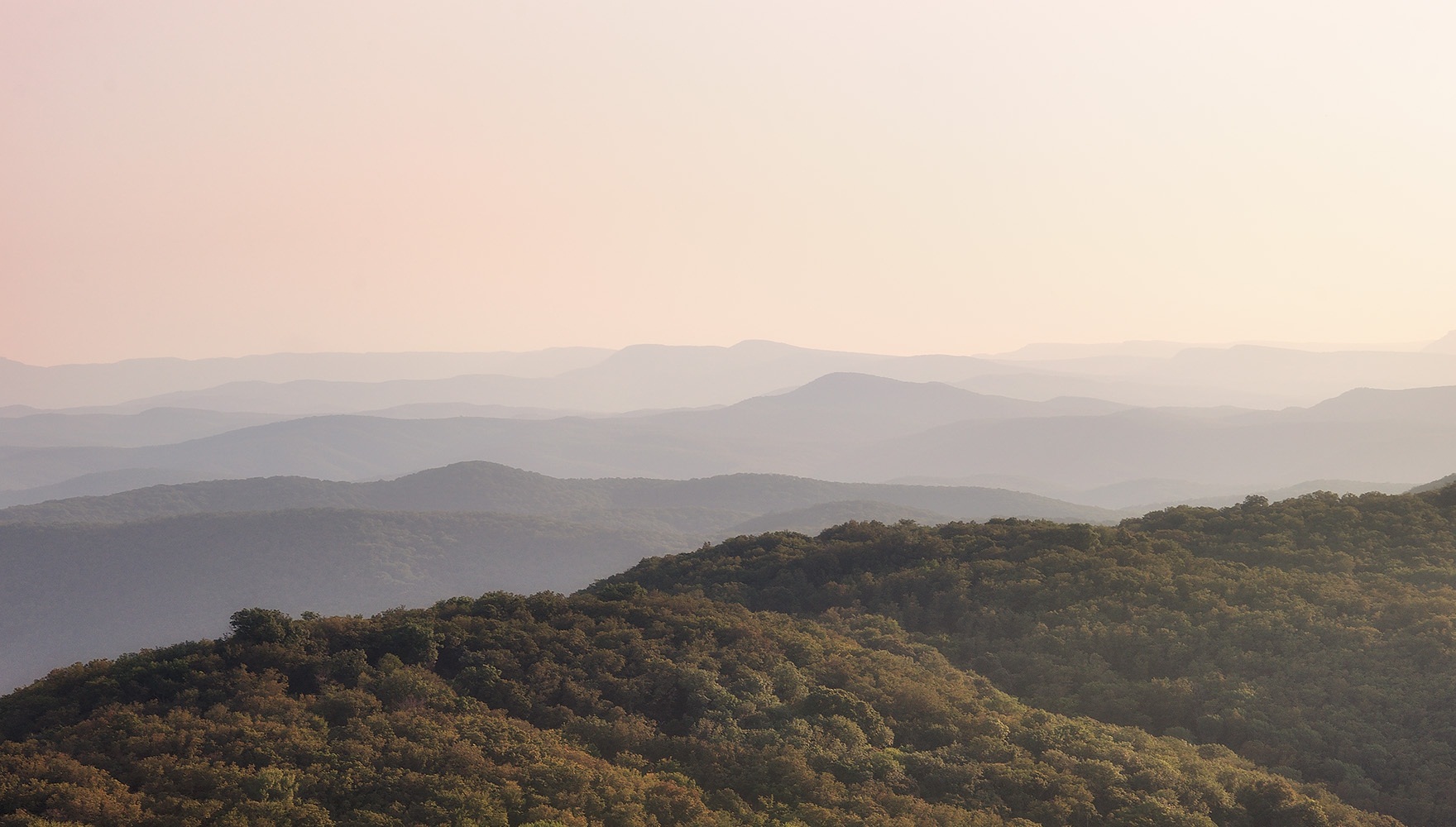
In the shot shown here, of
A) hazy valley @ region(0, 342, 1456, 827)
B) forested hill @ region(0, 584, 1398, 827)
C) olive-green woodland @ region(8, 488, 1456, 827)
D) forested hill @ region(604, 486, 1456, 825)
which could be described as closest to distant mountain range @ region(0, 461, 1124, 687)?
forested hill @ region(604, 486, 1456, 825)

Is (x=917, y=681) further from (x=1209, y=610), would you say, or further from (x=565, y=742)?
(x=1209, y=610)

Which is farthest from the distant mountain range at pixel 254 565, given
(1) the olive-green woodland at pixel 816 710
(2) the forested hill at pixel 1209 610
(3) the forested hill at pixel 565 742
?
(3) the forested hill at pixel 565 742

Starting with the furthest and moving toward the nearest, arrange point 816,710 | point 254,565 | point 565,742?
point 254,565 < point 816,710 < point 565,742

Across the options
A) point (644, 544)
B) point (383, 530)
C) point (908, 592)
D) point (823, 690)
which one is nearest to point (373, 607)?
point (383, 530)

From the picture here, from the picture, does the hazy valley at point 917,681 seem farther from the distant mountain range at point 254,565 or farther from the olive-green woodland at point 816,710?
the distant mountain range at point 254,565

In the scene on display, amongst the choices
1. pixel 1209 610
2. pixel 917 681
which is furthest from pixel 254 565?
pixel 1209 610

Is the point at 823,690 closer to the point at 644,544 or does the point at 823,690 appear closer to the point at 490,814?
the point at 490,814
